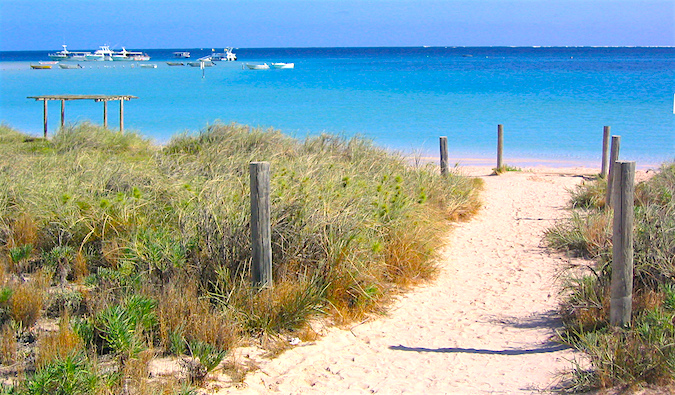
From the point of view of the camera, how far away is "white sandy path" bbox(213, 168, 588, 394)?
15.8 ft

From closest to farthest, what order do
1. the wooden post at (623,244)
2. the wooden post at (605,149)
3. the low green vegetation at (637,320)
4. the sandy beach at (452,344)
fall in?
the low green vegetation at (637,320) < the sandy beach at (452,344) < the wooden post at (623,244) < the wooden post at (605,149)

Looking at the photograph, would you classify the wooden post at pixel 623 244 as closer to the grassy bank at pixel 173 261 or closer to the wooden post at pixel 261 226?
the grassy bank at pixel 173 261

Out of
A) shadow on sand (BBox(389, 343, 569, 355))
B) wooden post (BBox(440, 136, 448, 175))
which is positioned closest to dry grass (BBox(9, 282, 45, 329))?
shadow on sand (BBox(389, 343, 569, 355))

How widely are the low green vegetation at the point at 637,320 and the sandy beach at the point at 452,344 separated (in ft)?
0.83

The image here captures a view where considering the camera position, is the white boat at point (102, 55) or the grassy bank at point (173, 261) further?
the white boat at point (102, 55)

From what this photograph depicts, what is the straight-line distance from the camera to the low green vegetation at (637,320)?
4398 mm

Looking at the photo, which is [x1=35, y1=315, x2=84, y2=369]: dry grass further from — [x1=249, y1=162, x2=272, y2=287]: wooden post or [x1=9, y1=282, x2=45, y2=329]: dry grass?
[x1=249, y1=162, x2=272, y2=287]: wooden post

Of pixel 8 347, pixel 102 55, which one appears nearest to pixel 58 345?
pixel 8 347

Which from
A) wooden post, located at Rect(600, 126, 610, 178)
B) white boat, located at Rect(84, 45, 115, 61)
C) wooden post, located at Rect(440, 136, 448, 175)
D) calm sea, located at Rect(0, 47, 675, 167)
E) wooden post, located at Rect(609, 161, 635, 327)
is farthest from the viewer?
white boat, located at Rect(84, 45, 115, 61)

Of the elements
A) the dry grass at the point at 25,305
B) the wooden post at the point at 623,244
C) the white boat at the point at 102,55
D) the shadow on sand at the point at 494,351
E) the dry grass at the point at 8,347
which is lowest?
the shadow on sand at the point at 494,351

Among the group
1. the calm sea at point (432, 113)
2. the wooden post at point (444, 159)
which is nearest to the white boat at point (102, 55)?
the calm sea at point (432, 113)

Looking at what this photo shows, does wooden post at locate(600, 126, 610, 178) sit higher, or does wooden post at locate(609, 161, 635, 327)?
wooden post at locate(600, 126, 610, 178)

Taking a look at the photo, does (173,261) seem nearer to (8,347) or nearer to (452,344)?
(8,347)

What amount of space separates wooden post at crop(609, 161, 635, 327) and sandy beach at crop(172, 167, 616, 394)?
559 millimetres
